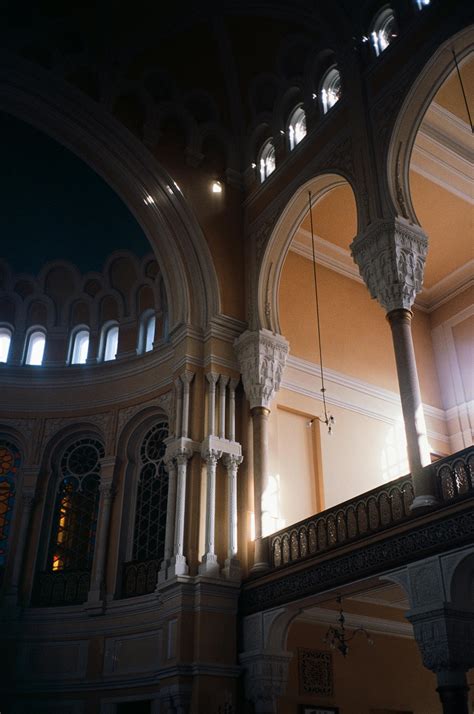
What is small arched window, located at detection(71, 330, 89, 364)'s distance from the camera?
1543 cm

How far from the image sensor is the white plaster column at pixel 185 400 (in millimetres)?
12094

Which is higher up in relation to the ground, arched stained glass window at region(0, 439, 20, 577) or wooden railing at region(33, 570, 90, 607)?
arched stained glass window at region(0, 439, 20, 577)

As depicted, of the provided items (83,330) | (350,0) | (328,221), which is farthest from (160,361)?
(350,0)

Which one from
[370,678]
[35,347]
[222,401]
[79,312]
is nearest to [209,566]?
[222,401]

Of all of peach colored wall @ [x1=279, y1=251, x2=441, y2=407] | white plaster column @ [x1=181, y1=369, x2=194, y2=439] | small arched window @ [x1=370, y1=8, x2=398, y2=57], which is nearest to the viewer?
small arched window @ [x1=370, y1=8, x2=398, y2=57]

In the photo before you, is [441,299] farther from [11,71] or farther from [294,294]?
[11,71]

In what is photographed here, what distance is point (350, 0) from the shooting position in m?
12.2

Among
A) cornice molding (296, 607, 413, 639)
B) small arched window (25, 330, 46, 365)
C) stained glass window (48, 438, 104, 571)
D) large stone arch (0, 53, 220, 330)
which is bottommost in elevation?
cornice molding (296, 607, 413, 639)

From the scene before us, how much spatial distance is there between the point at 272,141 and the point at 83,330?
5.70 m

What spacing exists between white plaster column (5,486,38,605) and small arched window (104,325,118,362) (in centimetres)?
283

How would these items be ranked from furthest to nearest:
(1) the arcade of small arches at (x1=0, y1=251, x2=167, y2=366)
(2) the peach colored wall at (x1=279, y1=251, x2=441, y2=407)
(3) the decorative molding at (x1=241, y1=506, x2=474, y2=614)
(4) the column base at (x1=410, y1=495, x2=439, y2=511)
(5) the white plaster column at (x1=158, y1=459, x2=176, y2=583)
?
(1) the arcade of small arches at (x1=0, y1=251, x2=167, y2=366)
(2) the peach colored wall at (x1=279, y1=251, x2=441, y2=407)
(5) the white plaster column at (x1=158, y1=459, x2=176, y2=583)
(4) the column base at (x1=410, y1=495, x2=439, y2=511)
(3) the decorative molding at (x1=241, y1=506, x2=474, y2=614)

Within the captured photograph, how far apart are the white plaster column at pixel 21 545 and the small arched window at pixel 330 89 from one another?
8.77 m

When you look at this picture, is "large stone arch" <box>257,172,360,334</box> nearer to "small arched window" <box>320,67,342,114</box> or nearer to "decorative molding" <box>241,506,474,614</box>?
"small arched window" <box>320,67,342,114</box>

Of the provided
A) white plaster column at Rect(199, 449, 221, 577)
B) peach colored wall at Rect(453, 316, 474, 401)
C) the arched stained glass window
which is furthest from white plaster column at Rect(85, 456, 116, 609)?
peach colored wall at Rect(453, 316, 474, 401)
